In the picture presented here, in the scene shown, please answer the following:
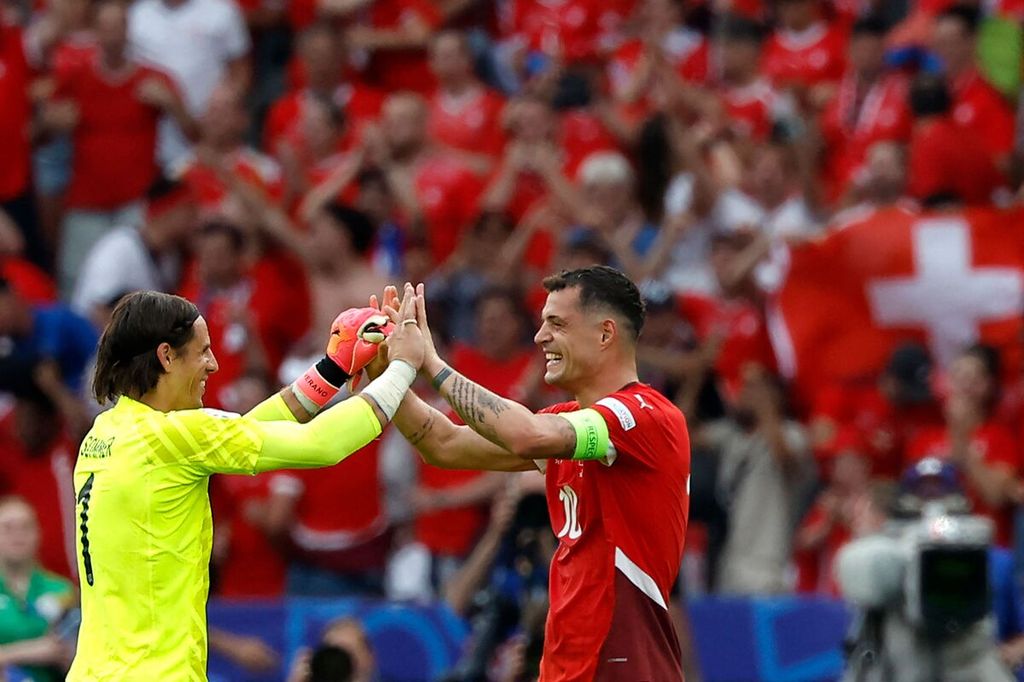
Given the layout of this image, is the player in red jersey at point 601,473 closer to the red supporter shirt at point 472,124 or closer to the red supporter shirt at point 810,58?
the red supporter shirt at point 472,124

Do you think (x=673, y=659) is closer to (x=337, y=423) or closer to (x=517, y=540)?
(x=337, y=423)

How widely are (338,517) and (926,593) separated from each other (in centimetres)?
497

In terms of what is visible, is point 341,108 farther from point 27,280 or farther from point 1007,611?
point 1007,611

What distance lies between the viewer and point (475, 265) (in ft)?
40.5

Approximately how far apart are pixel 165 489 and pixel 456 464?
1379mm

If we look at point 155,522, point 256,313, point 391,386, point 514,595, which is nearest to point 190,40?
point 256,313

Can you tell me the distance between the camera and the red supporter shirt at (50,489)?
11.8m

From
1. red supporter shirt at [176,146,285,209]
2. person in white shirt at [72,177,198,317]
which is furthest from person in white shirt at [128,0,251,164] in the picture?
person in white shirt at [72,177,198,317]

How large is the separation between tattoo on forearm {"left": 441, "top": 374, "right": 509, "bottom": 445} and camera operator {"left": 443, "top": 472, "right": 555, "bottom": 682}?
2.14 m

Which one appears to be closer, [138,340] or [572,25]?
[138,340]

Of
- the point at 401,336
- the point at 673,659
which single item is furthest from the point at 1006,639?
the point at 401,336

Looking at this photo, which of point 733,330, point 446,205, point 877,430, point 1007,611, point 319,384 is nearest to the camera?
point 319,384

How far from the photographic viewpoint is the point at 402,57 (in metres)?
14.7

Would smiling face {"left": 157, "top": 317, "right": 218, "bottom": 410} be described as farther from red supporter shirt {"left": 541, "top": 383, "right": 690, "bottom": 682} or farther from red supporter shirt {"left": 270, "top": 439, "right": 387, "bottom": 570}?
red supporter shirt {"left": 270, "top": 439, "right": 387, "bottom": 570}
